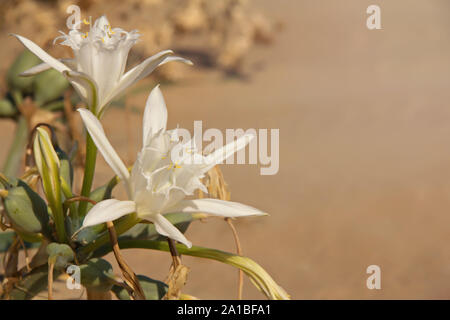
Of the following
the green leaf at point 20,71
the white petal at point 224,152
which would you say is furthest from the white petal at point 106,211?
the green leaf at point 20,71

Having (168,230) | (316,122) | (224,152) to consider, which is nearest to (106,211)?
(168,230)

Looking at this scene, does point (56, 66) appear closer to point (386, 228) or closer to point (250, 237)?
point (250, 237)

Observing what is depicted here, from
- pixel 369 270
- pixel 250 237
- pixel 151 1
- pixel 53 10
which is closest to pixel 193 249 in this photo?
pixel 369 270

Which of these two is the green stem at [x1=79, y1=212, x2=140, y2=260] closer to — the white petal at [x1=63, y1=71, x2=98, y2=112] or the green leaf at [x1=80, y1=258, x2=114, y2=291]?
the green leaf at [x1=80, y1=258, x2=114, y2=291]

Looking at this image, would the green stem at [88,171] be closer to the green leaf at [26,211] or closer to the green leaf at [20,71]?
the green leaf at [26,211]

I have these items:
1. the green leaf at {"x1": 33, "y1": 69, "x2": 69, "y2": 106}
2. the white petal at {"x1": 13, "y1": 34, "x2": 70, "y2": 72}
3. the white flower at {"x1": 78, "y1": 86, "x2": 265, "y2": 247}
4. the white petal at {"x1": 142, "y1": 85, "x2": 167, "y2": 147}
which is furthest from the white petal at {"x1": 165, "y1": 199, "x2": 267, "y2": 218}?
the green leaf at {"x1": 33, "y1": 69, "x2": 69, "y2": 106}

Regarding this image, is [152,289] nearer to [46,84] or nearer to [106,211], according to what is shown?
[106,211]

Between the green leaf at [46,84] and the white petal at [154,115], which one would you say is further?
the green leaf at [46,84]
